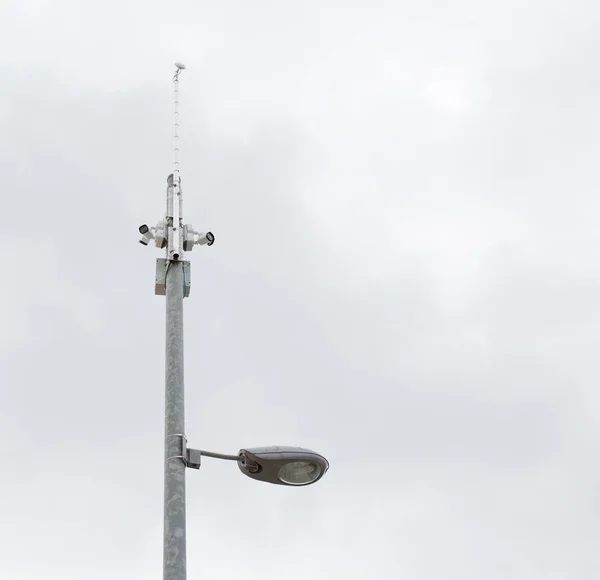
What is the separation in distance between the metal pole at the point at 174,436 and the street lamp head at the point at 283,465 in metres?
1.09

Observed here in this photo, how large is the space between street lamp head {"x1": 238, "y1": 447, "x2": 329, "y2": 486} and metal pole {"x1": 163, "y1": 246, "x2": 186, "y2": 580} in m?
1.09

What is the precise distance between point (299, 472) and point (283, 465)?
0.38m

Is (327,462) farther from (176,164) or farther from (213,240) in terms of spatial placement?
(176,164)

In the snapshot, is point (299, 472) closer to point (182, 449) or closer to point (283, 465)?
point (283, 465)

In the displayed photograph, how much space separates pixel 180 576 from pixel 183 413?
1674 mm

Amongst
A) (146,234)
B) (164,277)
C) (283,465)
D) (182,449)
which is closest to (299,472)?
(283,465)

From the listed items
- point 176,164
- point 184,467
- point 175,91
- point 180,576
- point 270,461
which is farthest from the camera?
point 175,91

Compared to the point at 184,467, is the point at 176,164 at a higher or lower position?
higher

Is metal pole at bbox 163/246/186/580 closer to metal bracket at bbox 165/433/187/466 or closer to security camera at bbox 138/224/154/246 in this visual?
metal bracket at bbox 165/433/187/466

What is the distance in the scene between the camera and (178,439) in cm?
1056

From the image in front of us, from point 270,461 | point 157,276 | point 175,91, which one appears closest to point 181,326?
point 157,276

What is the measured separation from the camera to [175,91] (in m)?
14.0

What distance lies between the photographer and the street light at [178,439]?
1002 centimetres

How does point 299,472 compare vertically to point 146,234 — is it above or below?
below
